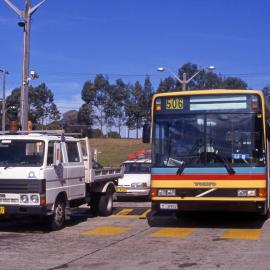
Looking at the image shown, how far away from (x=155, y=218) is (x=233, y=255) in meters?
6.05

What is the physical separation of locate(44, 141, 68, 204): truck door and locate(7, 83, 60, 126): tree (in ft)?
355

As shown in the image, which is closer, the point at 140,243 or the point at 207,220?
the point at 140,243

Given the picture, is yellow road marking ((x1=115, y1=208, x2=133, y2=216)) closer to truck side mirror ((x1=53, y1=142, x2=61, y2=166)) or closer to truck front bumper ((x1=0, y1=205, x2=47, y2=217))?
truck side mirror ((x1=53, y1=142, x2=61, y2=166))

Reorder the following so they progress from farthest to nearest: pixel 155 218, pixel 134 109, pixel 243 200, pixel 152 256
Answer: pixel 134 109
pixel 155 218
pixel 243 200
pixel 152 256

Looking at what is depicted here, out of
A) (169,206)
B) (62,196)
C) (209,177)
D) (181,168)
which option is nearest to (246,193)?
(209,177)

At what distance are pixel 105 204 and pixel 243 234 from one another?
4.95 meters

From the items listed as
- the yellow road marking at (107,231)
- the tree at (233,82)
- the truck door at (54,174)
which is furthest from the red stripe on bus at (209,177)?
the tree at (233,82)

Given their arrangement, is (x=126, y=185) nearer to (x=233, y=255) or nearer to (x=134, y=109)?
(x=233, y=255)

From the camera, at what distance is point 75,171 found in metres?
14.9

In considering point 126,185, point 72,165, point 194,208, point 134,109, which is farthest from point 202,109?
point 134,109

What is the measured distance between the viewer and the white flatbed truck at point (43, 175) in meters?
12.9

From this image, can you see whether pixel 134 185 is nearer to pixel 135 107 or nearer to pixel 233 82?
pixel 233 82

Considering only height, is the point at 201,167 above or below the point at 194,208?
above

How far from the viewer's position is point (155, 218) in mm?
16188
